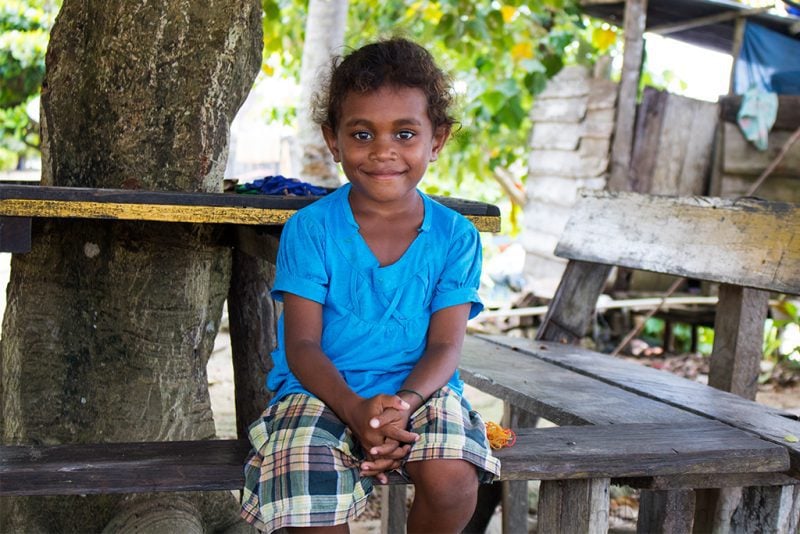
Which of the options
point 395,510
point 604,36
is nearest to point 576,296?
point 395,510

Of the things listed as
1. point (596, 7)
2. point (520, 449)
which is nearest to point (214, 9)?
point (520, 449)

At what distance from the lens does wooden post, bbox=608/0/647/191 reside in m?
7.36

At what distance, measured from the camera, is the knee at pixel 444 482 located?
6.24ft

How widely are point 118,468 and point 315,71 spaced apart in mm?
4165

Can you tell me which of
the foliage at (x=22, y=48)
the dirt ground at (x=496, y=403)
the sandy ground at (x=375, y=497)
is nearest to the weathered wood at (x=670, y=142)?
the dirt ground at (x=496, y=403)

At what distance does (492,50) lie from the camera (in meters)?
8.64

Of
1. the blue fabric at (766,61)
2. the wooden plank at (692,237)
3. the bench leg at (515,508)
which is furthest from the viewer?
the blue fabric at (766,61)

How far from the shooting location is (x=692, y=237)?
3.34 metres

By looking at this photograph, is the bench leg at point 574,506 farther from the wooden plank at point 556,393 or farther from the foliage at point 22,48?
the foliage at point 22,48

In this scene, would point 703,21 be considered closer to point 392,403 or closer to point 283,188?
point 283,188

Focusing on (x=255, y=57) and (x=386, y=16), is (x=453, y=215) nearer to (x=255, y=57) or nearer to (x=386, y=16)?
(x=255, y=57)

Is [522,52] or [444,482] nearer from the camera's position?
[444,482]

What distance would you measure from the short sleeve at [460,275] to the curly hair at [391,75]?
0.99 feet

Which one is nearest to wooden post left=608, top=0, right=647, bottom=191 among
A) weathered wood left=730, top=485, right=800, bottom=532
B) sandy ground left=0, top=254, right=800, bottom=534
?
sandy ground left=0, top=254, right=800, bottom=534
